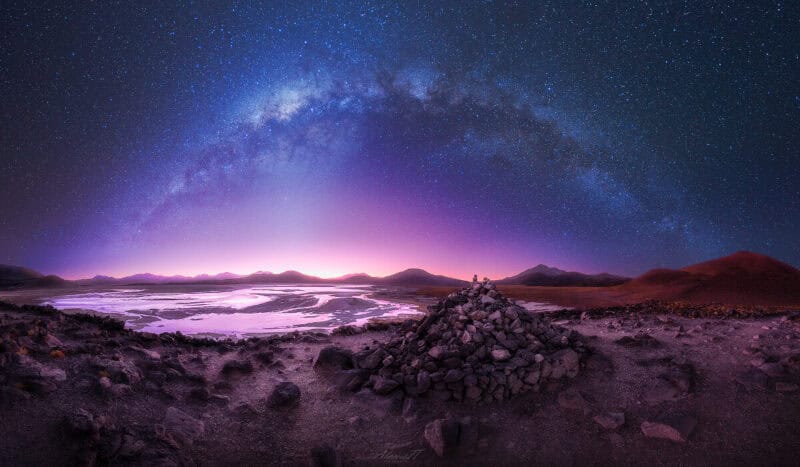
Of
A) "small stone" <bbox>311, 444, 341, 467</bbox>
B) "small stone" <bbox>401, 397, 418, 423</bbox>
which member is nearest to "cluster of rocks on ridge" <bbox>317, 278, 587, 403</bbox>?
"small stone" <bbox>401, 397, 418, 423</bbox>

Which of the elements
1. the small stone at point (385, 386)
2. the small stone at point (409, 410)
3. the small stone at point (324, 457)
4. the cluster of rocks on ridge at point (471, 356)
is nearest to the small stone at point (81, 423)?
the small stone at point (324, 457)

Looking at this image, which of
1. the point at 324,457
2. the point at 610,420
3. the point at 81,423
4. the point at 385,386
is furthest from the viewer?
the point at 385,386

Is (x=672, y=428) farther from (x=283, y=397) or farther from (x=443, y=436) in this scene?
(x=283, y=397)

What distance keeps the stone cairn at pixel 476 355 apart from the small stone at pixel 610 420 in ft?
4.28

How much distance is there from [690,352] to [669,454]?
430 centimetres

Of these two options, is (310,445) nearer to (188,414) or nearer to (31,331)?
(188,414)

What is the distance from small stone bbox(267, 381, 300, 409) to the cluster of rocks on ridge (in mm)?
1266

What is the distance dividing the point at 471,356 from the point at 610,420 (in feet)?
9.51

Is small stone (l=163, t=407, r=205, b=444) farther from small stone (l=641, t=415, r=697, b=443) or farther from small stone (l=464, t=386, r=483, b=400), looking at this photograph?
small stone (l=641, t=415, r=697, b=443)

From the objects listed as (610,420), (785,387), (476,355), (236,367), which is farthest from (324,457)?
(785,387)

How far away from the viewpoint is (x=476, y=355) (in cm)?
850

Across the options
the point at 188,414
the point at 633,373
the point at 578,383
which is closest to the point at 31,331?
the point at 188,414

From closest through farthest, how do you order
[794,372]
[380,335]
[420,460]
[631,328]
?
[420,460] → [794,372] → [631,328] → [380,335]

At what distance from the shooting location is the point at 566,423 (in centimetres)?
704
